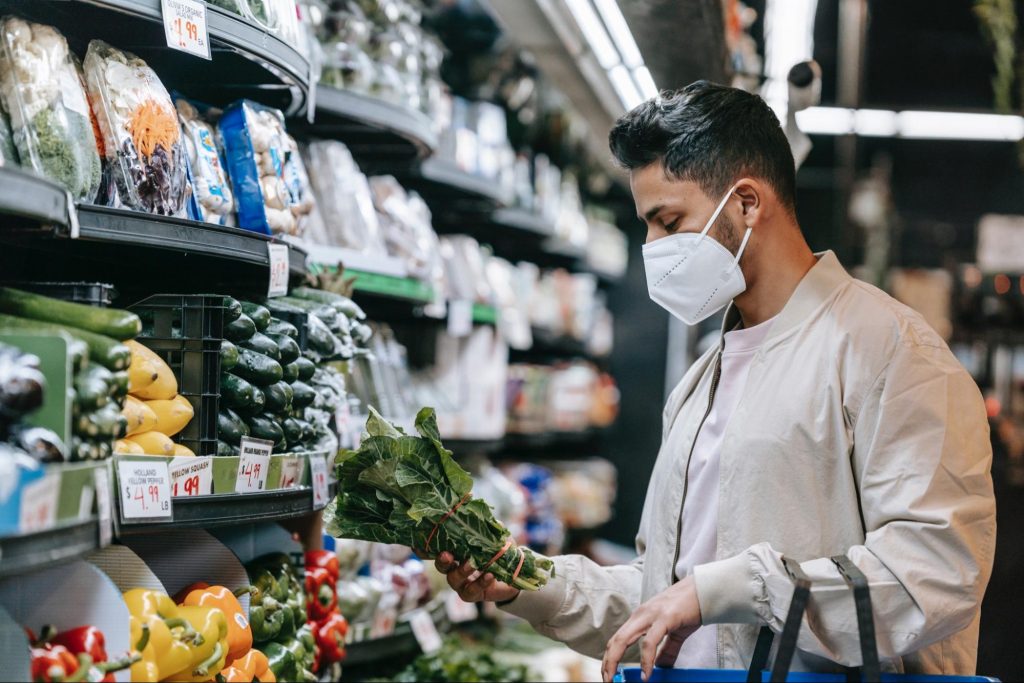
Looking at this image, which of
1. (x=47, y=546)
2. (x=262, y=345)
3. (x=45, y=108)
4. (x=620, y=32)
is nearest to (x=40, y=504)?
(x=47, y=546)

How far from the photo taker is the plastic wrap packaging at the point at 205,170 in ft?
7.27

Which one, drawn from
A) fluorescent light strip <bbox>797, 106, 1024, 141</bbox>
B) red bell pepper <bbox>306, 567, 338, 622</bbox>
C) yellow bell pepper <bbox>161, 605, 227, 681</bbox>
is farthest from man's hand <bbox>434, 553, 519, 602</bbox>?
fluorescent light strip <bbox>797, 106, 1024, 141</bbox>

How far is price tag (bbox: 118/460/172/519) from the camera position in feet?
5.49

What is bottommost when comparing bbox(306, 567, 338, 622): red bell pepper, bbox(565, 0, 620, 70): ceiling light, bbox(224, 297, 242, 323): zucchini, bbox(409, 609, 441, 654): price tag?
bbox(409, 609, 441, 654): price tag

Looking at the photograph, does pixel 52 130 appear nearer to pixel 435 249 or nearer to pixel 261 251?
pixel 261 251

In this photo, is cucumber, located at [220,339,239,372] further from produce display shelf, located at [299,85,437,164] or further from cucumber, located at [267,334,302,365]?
produce display shelf, located at [299,85,437,164]

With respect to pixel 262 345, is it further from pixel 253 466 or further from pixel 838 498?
pixel 838 498

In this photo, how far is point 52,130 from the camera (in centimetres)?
175

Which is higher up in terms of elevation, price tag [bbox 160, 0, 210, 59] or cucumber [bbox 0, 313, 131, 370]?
price tag [bbox 160, 0, 210, 59]

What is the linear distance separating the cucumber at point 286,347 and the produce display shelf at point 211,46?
0.54m

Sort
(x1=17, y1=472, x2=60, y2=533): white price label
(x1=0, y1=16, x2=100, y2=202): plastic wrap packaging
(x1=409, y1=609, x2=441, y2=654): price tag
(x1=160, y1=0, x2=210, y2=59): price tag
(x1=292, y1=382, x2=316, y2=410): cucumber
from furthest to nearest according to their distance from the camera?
(x1=409, y1=609, x2=441, y2=654): price tag
(x1=292, y1=382, x2=316, y2=410): cucumber
(x1=160, y1=0, x2=210, y2=59): price tag
(x1=0, y1=16, x2=100, y2=202): plastic wrap packaging
(x1=17, y1=472, x2=60, y2=533): white price label

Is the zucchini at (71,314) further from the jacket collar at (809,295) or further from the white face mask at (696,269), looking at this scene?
the jacket collar at (809,295)

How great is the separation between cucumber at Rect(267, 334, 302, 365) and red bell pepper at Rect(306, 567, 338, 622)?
26.9 inches

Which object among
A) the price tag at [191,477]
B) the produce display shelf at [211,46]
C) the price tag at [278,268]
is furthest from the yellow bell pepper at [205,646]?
the produce display shelf at [211,46]
